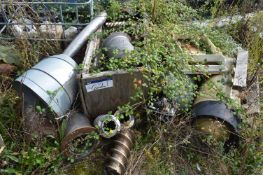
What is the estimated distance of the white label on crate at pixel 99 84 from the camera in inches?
115

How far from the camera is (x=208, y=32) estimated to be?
4.06 m

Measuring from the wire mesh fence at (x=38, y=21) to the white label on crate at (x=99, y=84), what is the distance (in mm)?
1277

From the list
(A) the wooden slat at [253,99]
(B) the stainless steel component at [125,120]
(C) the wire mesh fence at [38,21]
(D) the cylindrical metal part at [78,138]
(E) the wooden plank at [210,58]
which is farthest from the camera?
(C) the wire mesh fence at [38,21]

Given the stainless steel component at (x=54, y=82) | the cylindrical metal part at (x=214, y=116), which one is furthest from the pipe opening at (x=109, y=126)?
the cylindrical metal part at (x=214, y=116)

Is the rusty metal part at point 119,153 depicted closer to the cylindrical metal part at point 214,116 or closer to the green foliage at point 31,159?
the green foliage at point 31,159

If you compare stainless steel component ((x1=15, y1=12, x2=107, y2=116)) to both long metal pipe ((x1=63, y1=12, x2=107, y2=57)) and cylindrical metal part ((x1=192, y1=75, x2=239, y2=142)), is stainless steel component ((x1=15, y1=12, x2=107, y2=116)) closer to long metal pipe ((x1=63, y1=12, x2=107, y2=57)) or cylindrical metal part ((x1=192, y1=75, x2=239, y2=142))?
long metal pipe ((x1=63, y1=12, x2=107, y2=57))

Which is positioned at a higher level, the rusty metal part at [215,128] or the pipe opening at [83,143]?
the rusty metal part at [215,128]

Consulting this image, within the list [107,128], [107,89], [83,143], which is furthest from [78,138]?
[107,89]

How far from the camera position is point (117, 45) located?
128 inches

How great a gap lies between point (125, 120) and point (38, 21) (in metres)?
1.89

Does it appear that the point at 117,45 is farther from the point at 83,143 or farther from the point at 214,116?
the point at 214,116

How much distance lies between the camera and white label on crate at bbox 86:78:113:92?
292 centimetres

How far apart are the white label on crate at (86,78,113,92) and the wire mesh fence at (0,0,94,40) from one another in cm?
128

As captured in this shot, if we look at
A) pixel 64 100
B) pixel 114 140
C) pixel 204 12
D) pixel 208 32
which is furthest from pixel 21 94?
pixel 204 12
